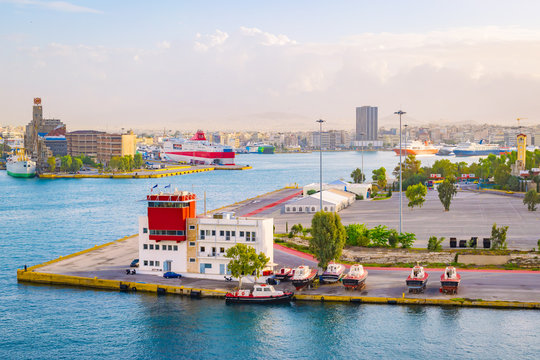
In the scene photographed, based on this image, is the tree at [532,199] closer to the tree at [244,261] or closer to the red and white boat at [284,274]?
the red and white boat at [284,274]

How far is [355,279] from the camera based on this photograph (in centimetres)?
3484

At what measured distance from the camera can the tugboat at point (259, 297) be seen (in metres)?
34.1

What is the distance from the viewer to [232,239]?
3744cm

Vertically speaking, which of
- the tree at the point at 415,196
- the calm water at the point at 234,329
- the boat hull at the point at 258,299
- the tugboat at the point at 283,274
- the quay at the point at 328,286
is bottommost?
the calm water at the point at 234,329

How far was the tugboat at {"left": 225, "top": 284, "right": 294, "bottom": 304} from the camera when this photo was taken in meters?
34.1

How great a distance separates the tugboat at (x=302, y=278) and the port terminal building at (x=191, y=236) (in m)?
2.44

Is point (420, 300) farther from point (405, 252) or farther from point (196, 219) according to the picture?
point (196, 219)

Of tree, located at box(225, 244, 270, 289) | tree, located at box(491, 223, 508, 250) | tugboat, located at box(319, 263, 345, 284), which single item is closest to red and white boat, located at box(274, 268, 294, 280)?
tugboat, located at box(319, 263, 345, 284)

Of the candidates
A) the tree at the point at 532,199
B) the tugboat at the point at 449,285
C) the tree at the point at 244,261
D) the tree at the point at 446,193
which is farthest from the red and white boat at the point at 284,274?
the tree at the point at 532,199

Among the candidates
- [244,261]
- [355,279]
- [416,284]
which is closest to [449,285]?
[416,284]

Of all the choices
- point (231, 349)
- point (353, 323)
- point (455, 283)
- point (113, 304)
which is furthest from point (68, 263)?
point (455, 283)

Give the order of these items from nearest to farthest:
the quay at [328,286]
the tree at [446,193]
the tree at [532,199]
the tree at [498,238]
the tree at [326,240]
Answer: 1. the quay at [328,286]
2. the tree at [326,240]
3. the tree at [498,238]
4. the tree at [532,199]
5. the tree at [446,193]

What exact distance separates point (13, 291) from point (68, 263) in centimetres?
473

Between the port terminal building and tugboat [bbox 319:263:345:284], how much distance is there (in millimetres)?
3381
